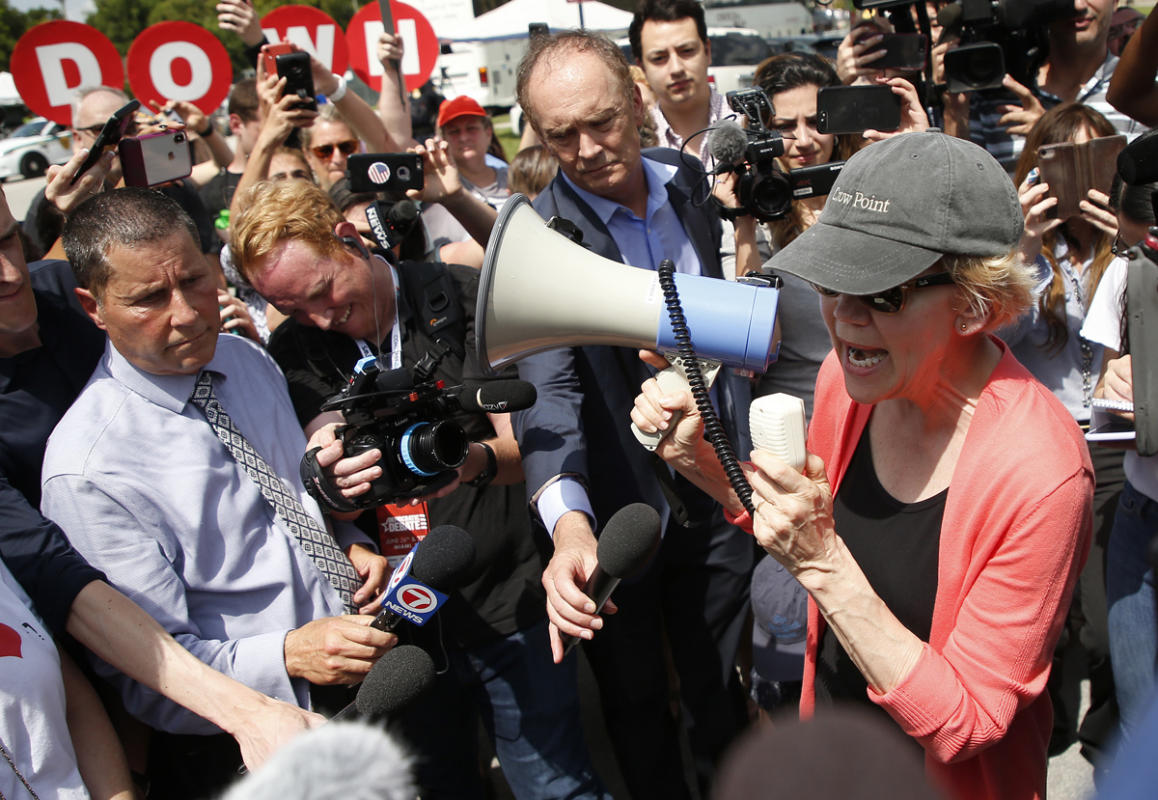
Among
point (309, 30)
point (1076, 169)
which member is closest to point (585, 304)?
point (1076, 169)

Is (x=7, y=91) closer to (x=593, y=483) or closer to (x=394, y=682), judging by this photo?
(x=593, y=483)

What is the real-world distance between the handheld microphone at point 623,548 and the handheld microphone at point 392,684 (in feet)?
1.33

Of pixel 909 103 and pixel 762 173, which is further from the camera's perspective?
pixel 909 103

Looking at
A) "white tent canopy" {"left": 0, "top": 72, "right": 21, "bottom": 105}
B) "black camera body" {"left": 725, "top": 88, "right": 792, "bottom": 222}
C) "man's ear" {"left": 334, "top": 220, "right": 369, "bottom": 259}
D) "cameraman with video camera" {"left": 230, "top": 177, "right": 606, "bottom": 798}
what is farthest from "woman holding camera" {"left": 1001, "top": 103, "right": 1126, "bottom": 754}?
"white tent canopy" {"left": 0, "top": 72, "right": 21, "bottom": 105}

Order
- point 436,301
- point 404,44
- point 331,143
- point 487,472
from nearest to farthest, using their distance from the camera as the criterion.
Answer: point 487,472 < point 436,301 < point 331,143 < point 404,44

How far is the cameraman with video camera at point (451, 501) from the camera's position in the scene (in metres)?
2.76

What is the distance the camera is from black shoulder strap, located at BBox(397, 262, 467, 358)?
113 inches

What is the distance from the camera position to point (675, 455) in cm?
211

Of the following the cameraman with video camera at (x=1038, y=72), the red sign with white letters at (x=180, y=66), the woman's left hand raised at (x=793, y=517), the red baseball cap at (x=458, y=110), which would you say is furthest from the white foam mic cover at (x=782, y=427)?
the red sign with white letters at (x=180, y=66)

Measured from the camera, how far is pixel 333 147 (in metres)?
5.33

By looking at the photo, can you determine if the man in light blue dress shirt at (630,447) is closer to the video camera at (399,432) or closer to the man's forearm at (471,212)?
the video camera at (399,432)

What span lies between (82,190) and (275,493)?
1571mm

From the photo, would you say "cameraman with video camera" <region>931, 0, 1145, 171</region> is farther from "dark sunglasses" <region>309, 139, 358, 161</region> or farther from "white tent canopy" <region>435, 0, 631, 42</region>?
"white tent canopy" <region>435, 0, 631, 42</region>

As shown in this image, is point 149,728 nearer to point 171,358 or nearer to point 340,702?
point 340,702
